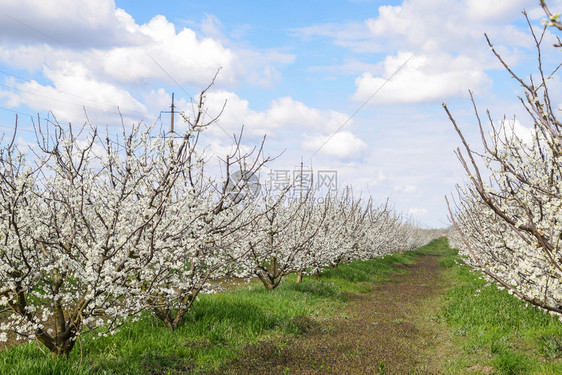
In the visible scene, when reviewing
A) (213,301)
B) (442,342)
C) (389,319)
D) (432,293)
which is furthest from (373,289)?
(213,301)

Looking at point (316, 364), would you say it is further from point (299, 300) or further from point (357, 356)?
point (299, 300)

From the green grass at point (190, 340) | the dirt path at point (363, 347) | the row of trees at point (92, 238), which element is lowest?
the dirt path at point (363, 347)

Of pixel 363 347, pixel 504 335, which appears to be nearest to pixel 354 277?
pixel 504 335

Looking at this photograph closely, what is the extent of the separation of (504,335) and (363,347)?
3.37 meters

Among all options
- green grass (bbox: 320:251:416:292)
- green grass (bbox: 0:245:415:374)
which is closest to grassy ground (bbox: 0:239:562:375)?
green grass (bbox: 0:245:415:374)

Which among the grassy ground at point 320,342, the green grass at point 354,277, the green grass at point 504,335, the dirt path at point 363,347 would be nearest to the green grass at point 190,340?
the grassy ground at point 320,342

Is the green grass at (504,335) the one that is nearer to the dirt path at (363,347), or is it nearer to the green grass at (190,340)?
the dirt path at (363,347)

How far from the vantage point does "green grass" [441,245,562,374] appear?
7.40 metres

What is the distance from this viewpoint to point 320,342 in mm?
8844

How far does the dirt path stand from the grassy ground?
23mm

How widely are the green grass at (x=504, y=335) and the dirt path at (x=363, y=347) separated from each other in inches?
22.9

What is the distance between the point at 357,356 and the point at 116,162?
595cm

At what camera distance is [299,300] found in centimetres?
1261

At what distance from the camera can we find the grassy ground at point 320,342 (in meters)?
6.98
